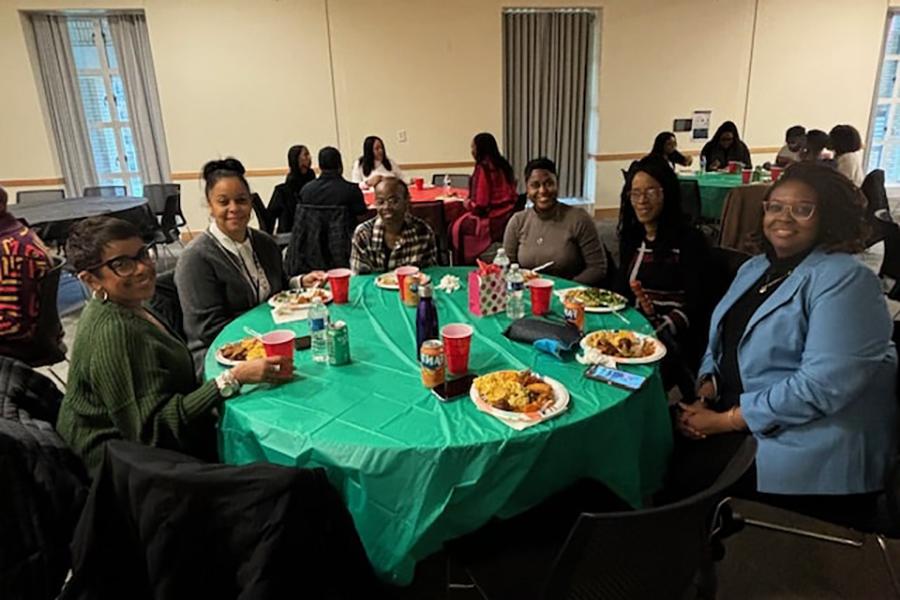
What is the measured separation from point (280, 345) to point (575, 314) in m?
0.91

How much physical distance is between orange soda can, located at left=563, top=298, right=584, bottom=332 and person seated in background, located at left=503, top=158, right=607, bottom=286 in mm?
884

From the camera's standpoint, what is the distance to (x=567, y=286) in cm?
237

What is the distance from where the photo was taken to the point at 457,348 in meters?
1.55

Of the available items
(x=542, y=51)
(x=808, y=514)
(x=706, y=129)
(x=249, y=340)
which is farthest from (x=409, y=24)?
(x=808, y=514)

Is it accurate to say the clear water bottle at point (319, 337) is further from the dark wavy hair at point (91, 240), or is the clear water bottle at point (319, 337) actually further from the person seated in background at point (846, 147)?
the person seated in background at point (846, 147)

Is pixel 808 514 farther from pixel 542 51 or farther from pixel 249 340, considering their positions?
pixel 542 51

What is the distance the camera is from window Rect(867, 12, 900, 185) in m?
7.85

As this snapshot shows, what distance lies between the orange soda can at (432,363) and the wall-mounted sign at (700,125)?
7328 millimetres

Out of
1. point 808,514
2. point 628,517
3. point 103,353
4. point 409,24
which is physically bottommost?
point 808,514

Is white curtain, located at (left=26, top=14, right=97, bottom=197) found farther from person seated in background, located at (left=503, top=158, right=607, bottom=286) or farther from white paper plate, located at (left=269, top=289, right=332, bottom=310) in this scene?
person seated in background, located at (left=503, top=158, right=607, bottom=286)

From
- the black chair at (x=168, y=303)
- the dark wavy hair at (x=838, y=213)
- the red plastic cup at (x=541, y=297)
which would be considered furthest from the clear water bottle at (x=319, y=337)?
the dark wavy hair at (x=838, y=213)

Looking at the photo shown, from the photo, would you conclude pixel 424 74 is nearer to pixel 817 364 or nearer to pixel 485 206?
pixel 485 206

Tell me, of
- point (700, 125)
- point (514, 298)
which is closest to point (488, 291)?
point (514, 298)

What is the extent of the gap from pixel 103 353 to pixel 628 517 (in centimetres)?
124
